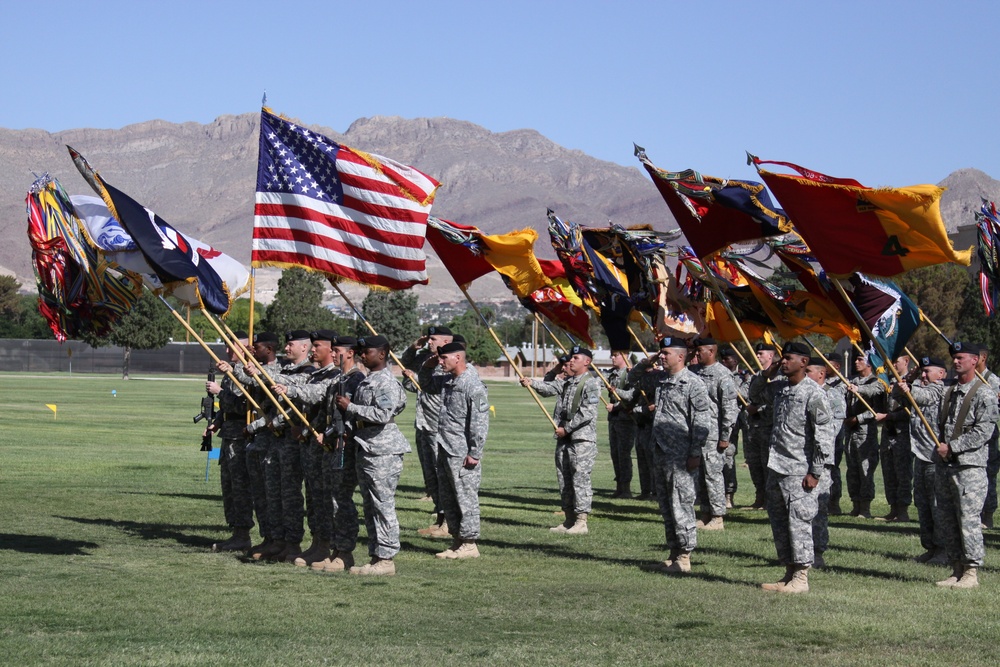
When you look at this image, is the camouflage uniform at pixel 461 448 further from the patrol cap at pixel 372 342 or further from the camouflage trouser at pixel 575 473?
the camouflage trouser at pixel 575 473

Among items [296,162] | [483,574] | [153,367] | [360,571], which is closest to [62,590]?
[360,571]

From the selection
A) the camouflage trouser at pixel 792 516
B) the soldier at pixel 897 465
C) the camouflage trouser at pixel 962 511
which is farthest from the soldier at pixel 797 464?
the soldier at pixel 897 465

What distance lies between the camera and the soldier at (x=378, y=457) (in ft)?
37.4

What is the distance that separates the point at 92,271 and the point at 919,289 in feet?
197

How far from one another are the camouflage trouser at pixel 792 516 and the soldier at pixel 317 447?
13.3 ft

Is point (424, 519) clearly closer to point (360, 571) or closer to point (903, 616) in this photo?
point (360, 571)

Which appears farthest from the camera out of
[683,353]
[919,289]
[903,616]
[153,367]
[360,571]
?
[153,367]

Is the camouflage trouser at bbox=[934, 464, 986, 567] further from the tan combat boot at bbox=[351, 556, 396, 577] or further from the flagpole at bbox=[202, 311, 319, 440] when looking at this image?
the flagpole at bbox=[202, 311, 319, 440]

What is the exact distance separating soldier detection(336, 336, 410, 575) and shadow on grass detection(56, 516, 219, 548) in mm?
2503

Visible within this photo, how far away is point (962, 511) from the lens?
1140cm

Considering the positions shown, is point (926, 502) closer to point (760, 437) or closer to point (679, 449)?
point (679, 449)

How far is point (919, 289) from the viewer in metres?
67.2

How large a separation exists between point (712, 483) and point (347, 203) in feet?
19.0

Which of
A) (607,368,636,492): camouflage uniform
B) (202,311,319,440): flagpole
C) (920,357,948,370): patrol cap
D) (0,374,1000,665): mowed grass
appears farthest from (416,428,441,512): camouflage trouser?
(920,357,948,370): patrol cap
